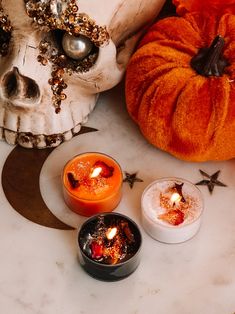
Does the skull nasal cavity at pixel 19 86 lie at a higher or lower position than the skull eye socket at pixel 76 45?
lower

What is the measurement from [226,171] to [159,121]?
0.57 ft

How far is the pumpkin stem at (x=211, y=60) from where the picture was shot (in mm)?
1056

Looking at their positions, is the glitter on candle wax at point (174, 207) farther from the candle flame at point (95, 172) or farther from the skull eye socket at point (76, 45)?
the skull eye socket at point (76, 45)

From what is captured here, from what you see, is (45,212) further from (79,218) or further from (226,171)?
(226,171)

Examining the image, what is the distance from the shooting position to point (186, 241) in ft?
3.38

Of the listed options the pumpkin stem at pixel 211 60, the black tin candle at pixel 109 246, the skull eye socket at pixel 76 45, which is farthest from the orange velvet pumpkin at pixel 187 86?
the black tin candle at pixel 109 246

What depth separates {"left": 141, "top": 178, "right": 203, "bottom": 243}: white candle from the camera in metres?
1.00

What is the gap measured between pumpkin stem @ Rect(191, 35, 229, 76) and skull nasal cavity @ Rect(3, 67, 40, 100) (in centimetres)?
30

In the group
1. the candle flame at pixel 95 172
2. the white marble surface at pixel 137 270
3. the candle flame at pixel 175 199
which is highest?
the candle flame at pixel 175 199

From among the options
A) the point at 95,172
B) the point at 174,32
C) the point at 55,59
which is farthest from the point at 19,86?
the point at 174,32

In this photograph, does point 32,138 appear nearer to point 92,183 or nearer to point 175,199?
point 92,183

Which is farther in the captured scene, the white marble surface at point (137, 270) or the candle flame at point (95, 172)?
the candle flame at point (95, 172)

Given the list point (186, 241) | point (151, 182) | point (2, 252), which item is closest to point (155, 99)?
point (151, 182)

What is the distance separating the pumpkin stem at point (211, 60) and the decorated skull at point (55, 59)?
0.50 feet
